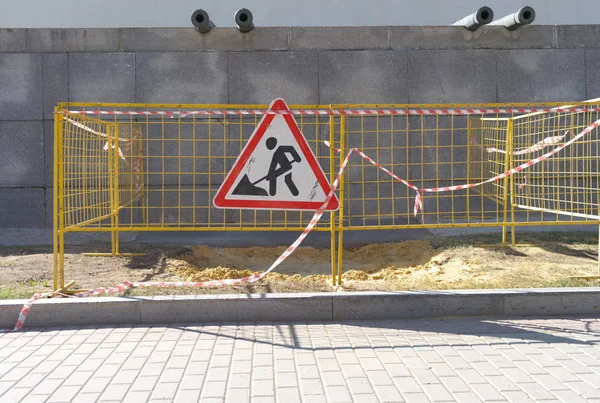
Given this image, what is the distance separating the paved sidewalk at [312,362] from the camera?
4.43 metres

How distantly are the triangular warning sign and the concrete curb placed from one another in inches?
36.5

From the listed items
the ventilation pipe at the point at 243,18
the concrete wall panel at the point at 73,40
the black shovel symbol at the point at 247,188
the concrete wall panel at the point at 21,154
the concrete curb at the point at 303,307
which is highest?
the ventilation pipe at the point at 243,18

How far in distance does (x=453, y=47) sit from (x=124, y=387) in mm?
8832

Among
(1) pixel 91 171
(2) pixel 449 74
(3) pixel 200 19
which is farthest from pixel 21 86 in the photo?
(2) pixel 449 74

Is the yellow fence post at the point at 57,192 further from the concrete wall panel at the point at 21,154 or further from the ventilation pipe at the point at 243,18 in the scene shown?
the concrete wall panel at the point at 21,154

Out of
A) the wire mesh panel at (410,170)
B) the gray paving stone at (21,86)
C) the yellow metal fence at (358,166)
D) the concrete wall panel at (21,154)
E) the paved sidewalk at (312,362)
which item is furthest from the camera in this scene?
the concrete wall panel at (21,154)

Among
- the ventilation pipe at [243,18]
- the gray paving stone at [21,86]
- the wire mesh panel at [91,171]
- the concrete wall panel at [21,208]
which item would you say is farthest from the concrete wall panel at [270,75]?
the concrete wall panel at [21,208]

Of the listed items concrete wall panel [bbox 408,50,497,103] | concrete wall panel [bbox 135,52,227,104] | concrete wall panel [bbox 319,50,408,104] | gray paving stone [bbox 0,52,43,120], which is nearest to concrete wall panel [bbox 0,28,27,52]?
gray paving stone [bbox 0,52,43,120]

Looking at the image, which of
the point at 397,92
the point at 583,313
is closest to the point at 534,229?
the point at 397,92

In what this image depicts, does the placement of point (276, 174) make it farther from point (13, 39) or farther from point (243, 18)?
point (13, 39)

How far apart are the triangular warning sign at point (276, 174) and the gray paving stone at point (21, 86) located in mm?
6276

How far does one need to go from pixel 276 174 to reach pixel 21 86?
675 centimetres

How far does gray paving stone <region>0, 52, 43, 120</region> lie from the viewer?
36.9ft

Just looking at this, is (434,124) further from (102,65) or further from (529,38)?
(102,65)
